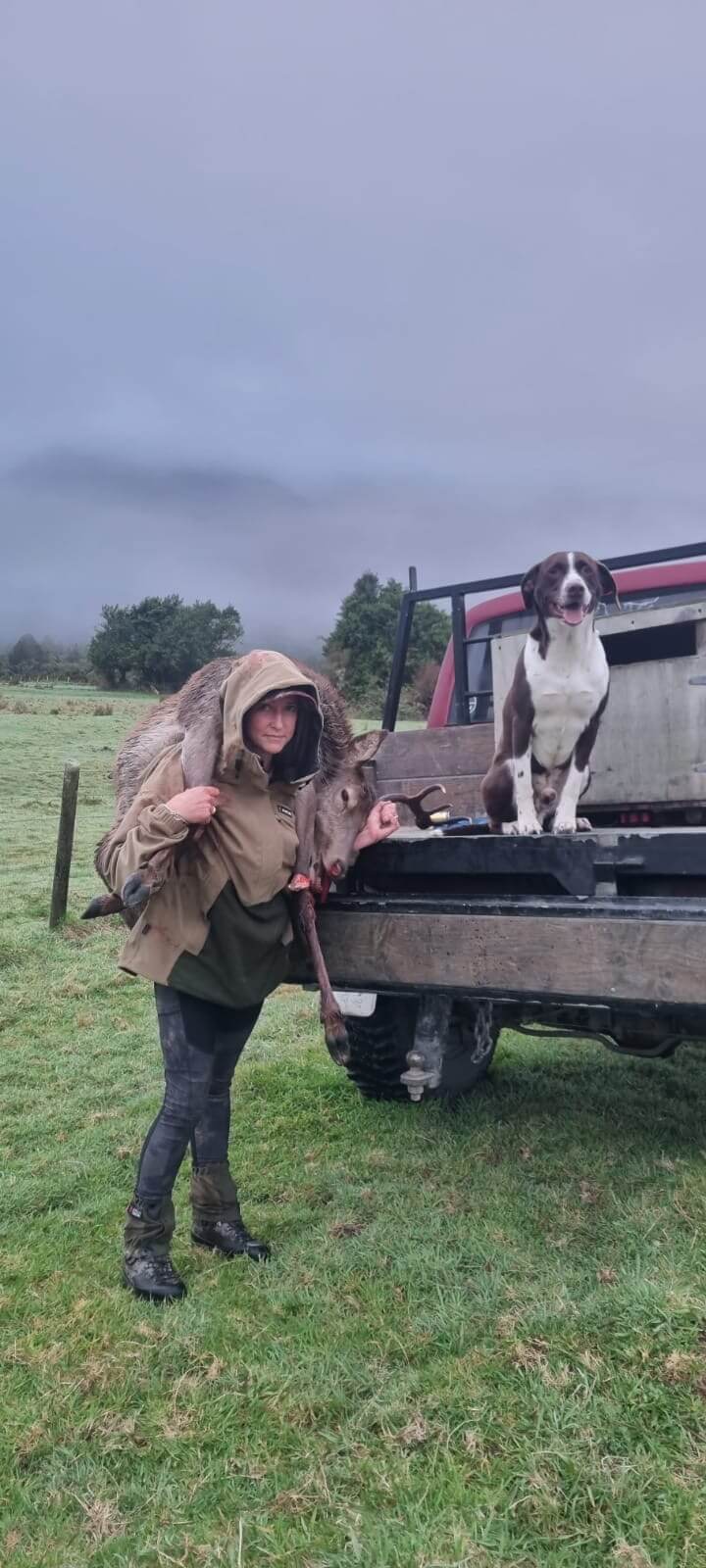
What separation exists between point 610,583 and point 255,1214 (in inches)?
Result: 104

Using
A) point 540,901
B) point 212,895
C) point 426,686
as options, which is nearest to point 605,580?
point 540,901

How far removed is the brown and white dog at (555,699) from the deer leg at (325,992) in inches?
43.8

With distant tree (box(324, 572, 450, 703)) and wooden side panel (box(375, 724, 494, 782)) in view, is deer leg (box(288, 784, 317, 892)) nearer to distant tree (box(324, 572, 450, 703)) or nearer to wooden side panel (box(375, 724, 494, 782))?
wooden side panel (box(375, 724, 494, 782))

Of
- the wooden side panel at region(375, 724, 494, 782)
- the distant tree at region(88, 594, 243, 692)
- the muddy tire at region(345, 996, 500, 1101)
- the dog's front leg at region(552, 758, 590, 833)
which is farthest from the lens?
the distant tree at region(88, 594, 243, 692)

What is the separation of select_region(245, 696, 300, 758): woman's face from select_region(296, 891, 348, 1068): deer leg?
46 centimetres

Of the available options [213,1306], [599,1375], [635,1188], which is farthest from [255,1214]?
[599,1375]

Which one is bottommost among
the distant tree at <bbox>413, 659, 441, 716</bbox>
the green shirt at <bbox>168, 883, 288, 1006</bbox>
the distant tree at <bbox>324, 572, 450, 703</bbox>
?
the green shirt at <bbox>168, 883, 288, 1006</bbox>

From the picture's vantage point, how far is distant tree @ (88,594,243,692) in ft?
103

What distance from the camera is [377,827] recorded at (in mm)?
3188

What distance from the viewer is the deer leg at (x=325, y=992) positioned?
3.01 meters

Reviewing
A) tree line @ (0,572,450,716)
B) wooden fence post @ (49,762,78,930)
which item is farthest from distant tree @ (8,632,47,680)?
wooden fence post @ (49,762,78,930)

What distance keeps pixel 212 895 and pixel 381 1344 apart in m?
1.23

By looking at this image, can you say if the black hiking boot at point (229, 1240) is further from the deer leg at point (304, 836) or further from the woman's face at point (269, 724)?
the woman's face at point (269, 724)

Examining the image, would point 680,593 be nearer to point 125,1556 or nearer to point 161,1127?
point 161,1127
